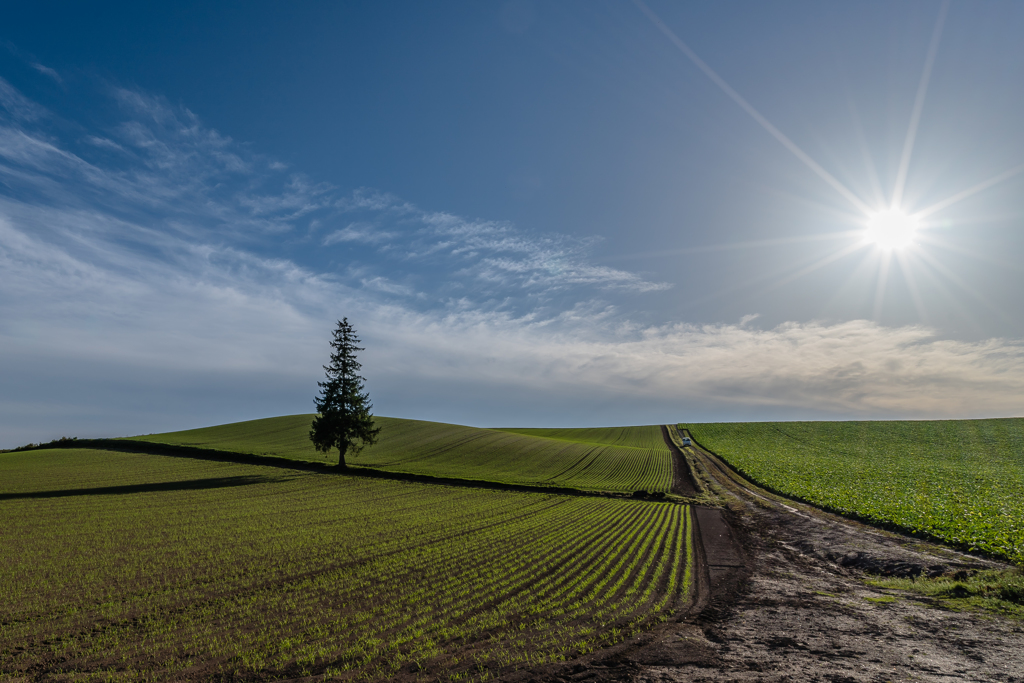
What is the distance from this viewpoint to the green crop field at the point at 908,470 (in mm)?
23656

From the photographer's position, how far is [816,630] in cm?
1183

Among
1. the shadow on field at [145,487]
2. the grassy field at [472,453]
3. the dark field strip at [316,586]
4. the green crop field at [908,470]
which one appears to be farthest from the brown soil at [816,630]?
the shadow on field at [145,487]

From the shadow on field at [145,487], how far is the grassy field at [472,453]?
12857mm

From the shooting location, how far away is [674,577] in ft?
52.6

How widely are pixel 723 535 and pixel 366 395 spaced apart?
125 feet

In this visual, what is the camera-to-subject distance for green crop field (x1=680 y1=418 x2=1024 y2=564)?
23656 mm

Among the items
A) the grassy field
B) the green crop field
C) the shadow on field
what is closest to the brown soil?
the green crop field

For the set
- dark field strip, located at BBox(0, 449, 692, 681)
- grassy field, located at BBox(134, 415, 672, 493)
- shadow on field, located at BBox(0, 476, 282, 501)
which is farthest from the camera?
grassy field, located at BBox(134, 415, 672, 493)

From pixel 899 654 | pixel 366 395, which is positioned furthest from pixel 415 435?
pixel 899 654

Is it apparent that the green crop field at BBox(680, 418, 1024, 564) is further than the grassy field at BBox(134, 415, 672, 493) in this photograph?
No

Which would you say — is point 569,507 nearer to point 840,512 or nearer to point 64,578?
point 840,512

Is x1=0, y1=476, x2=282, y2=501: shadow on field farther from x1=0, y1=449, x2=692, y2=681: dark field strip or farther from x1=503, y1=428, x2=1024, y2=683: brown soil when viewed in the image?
x1=503, y1=428, x2=1024, y2=683: brown soil

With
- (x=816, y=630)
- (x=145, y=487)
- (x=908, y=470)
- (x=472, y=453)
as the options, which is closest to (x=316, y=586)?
(x=816, y=630)

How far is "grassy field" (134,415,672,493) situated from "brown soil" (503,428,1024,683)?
21.4 metres
